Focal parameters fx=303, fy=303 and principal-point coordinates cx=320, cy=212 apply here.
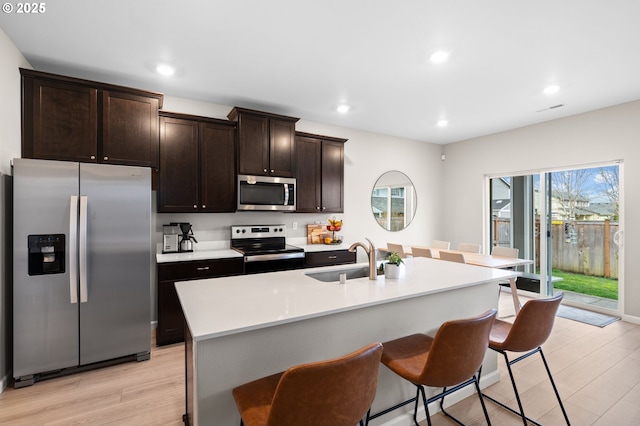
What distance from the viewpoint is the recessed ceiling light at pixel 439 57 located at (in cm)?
264

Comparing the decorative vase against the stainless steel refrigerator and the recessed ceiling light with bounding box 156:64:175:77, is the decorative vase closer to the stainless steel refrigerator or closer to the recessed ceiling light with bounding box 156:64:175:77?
the stainless steel refrigerator

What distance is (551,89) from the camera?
→ 3398 millimetres

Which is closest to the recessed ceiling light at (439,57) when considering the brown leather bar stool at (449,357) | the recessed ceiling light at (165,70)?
the brown leather bar stool at (449,357)

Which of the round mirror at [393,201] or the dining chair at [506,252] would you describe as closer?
the dining chair at [506,252]

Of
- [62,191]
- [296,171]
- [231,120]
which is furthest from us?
[296,171]

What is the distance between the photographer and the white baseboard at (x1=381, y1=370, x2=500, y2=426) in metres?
1.90

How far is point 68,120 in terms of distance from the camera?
279cm

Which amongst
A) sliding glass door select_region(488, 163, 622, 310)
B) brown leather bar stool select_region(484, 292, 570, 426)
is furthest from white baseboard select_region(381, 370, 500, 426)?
sliding glass door select_region(488, 163, 622, 310)

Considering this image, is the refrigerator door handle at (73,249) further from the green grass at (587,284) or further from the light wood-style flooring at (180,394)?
the green grass at (587,284)

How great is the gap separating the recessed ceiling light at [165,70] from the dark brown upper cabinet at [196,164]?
451 mm

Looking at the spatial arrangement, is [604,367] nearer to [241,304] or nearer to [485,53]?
[485,53]

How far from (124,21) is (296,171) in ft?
7.99

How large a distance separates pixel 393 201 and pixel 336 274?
11.4ft

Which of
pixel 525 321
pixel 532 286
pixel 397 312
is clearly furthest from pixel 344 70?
pixel 532 286
